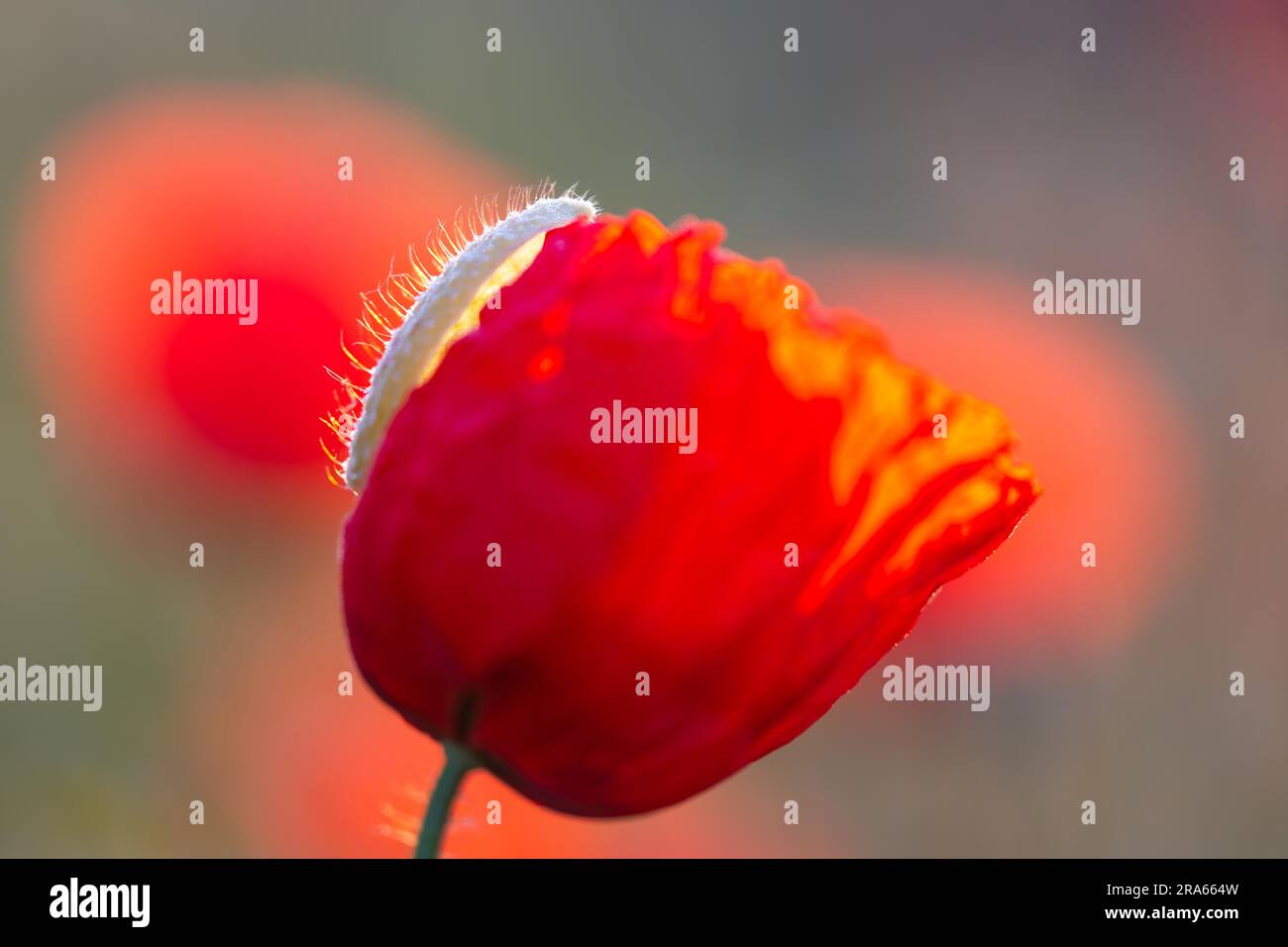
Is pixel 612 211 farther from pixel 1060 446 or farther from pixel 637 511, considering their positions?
pixel 637 511

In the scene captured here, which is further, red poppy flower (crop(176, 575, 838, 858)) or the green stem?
red poppy flower (crop(176, 575, 838, 858))

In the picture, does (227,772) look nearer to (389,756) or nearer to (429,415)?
(389,756)

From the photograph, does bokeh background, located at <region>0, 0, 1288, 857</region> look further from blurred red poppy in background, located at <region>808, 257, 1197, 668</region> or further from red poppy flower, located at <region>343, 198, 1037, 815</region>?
red poppy flower, located at <region>343, 198, 1037, 815</region>

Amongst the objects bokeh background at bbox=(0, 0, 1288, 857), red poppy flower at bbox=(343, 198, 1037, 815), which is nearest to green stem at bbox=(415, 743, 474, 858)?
red poppy flower at bbox=(343, 198, 1037, 815)

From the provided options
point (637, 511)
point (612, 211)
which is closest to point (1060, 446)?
point (612, 211)

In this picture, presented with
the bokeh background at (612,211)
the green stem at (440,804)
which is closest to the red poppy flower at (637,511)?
the green stem at (440,804)
